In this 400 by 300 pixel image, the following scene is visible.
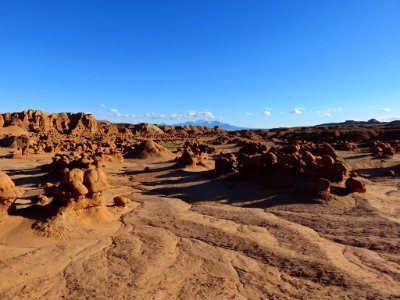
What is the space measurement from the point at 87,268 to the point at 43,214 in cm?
281

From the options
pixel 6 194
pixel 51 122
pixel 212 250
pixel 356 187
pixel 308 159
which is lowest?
pixel 212 250

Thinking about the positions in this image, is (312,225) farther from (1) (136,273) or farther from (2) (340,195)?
(1) (136,273)

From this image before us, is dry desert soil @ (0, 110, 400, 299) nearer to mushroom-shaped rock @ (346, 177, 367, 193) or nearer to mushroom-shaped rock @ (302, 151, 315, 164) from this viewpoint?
mushroom-shaped rock @ (346, 177, 367, 193)

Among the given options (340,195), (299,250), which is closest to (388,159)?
(340,195)

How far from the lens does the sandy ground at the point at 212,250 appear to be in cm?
571

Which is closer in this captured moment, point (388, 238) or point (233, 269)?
point (233, 269)

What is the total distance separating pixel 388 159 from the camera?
856 inches

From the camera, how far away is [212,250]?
7.32 meters

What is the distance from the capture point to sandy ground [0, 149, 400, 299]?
225 inches

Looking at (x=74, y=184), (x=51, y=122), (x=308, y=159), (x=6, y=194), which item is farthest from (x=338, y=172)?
(x=51, y=122)

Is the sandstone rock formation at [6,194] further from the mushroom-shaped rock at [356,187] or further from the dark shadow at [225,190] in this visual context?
the mushroom-shaped rock at [356,187]

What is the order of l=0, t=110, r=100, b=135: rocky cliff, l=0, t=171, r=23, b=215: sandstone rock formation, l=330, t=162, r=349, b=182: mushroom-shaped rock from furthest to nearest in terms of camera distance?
l=0, t=110, r=100, b=135: rocky cliff < l=330, t=162, r=349, b=182: mushroom-shaped rock < l=0, t=171, r=23, b=215: sandstone rock formation

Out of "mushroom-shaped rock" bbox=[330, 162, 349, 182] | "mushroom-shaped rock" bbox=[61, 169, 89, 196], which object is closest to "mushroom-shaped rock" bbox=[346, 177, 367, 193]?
"mushroom-shaped rock" bbox=[330, 162, 349, 182]

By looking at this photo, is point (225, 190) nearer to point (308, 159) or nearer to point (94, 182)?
point (308, 159)
